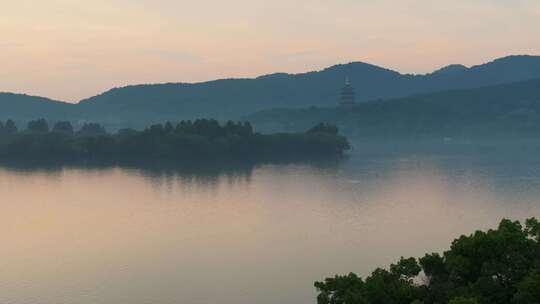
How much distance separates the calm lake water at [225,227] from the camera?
150 feet

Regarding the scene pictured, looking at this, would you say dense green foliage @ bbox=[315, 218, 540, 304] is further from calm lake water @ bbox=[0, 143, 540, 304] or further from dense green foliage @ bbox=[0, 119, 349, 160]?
dense green foliage @ bbox=[0, 119, 349, 160]

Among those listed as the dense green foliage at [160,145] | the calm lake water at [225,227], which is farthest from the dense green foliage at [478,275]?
the dense green foliage at [160,145]

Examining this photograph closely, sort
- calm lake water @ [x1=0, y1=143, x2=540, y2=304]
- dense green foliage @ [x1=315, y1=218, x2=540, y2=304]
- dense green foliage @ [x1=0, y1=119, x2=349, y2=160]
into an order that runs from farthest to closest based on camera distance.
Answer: dense green foliage @ [x1=0, y1=119, x2=349, y2=160], calm lake water @ [x1=0, y1=143, x2=540, y2=304], dense green foliage @ [x1=315, y1=218, x2=540, y2=304]

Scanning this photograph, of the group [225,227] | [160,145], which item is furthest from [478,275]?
[160,145]

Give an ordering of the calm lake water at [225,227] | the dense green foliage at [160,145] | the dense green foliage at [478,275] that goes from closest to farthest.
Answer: the dense green foliage at [478,275] → the calm lake water at [225,227] → the dense green foliage at [160,145]

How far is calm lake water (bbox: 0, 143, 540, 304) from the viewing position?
45.6m

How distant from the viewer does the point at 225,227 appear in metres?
68.1

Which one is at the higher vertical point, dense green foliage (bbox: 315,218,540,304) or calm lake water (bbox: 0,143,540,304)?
dense green foliage (bbox: 315,218,540,304)

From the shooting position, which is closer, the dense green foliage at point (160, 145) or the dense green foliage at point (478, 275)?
the dense green foliage at point (478, 275)

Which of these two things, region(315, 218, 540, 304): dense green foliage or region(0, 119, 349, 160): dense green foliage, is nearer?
region(315, 218, 540, 304): dense green foliage

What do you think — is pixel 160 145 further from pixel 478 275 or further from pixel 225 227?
pixel 478 275

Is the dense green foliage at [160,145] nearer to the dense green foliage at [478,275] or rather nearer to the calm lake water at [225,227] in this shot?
the calm lake water at [225,227]

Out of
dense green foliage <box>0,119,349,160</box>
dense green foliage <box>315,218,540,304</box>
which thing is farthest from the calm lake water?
dense green foliage <box>0,119,349,160</box>

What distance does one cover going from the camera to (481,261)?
2211 cm
